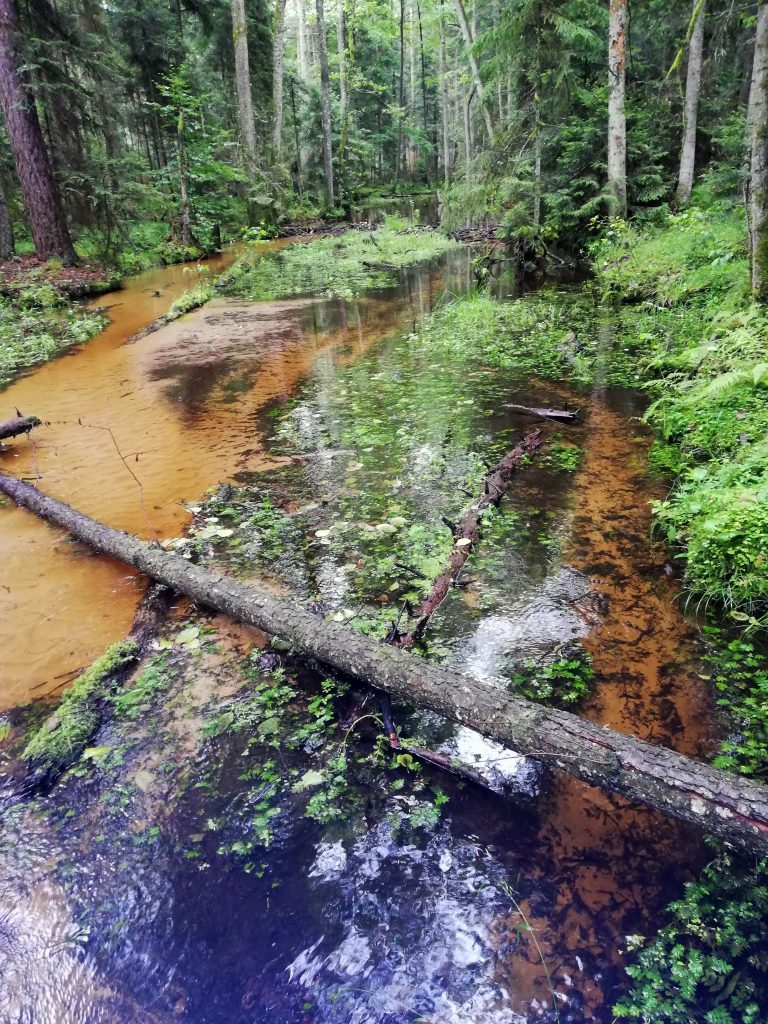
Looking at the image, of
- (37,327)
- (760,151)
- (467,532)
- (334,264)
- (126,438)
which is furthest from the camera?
(334,264)

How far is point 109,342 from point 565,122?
1375 cm

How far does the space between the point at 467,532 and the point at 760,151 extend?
624cm

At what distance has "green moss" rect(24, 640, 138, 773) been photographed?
3.22m

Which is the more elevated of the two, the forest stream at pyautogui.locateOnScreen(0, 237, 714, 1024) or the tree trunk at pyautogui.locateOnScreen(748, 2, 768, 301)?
the tree trunk at pyautogui.locateOnScreen(748, 2, 768, 301)

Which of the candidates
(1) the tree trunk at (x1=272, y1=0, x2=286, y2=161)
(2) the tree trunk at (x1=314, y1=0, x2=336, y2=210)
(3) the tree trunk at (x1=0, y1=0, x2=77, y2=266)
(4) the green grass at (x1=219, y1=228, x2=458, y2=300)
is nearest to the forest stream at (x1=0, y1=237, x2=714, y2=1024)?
(4) the green grass at (x1=219, y1=228, x2=458, y2=300)

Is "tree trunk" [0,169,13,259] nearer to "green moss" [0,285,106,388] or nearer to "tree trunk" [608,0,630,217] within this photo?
"green moss" [0,285,106,388]

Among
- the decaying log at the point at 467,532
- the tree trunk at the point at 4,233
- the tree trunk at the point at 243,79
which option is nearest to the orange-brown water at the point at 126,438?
the decaying log at the point at 467,532

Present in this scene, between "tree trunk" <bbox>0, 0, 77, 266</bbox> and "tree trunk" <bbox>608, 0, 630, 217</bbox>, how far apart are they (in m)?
14.3

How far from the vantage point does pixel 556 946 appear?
2.30m

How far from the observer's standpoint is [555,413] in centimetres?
719

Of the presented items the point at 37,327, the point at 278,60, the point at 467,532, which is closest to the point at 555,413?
the point at 467,532

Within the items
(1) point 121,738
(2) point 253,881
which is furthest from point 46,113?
(2) point 253,881

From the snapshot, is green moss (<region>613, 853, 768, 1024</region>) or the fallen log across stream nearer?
green moss (<region>613, 853, 768, 1024</region>)

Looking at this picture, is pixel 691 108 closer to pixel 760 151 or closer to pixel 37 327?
pixel 760 151
